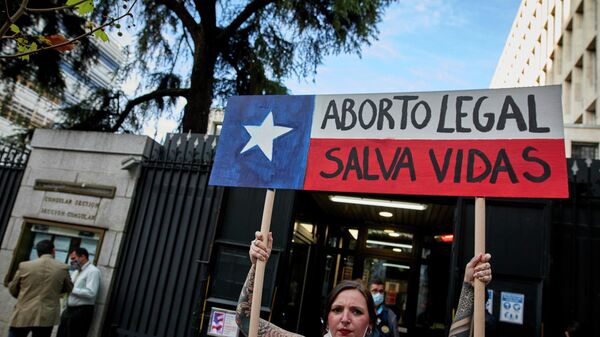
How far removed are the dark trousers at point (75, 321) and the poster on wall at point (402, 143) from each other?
13.6 ft

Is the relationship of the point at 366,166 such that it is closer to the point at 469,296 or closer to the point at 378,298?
the point at 469,296

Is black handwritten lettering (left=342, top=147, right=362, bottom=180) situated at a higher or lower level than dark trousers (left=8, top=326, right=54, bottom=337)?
higher

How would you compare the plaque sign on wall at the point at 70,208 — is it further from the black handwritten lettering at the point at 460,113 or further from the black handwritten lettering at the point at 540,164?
the black handwritten lettering at the point at 540,164

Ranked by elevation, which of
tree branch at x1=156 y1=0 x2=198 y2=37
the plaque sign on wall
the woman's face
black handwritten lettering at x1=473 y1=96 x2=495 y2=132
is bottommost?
the woman's face

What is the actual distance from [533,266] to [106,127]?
11.9m

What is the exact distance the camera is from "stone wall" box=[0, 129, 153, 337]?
7.54 meters

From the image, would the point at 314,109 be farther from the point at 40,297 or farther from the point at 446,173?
the point at 40,297

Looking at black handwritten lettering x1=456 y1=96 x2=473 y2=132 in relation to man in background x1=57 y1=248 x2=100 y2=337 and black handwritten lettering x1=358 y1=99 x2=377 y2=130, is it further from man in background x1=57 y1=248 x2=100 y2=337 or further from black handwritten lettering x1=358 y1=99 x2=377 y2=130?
man in background x1=57 y1=248 x2=100 y2=337

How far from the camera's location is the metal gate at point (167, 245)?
696cm

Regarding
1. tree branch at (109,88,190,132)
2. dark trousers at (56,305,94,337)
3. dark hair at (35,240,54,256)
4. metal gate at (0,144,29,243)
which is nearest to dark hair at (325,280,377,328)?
dark hair at (35,240,54,256)

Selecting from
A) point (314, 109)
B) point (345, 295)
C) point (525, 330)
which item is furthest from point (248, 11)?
point (345, 295)

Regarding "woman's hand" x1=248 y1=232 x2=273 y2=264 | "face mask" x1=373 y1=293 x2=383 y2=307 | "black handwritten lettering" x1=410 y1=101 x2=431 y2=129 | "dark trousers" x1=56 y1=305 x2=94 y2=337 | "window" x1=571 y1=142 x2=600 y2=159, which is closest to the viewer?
"woman's hand" x1=248 y1=232 x2=273 y2=264

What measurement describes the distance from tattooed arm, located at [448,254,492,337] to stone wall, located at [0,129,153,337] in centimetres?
606

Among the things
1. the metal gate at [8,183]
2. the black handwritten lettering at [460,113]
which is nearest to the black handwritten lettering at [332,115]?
the black handwritten lettering at [460,113]
